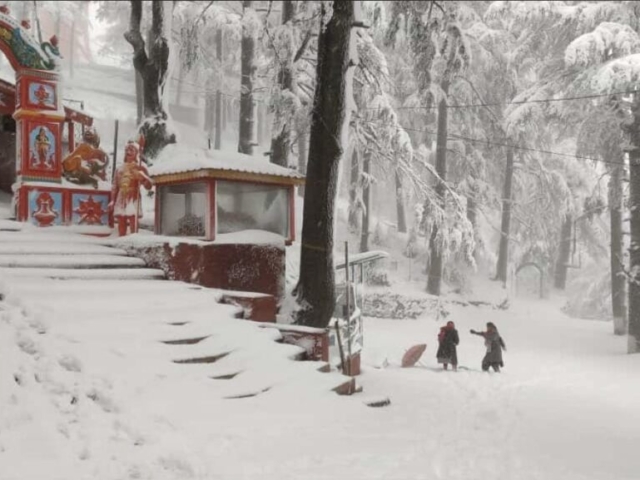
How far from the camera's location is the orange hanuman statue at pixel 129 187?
10433mm

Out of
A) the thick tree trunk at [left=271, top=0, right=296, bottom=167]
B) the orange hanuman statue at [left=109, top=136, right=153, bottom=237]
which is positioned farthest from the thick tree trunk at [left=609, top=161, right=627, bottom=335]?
the orange hanuman statue at [left=109, top=136, right=153, bottom=237]

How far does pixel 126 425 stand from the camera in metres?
5.35

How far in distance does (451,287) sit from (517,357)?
7.65 metres

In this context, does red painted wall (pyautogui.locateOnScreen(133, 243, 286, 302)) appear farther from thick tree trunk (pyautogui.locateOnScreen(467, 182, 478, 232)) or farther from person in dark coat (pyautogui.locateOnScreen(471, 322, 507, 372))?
thick tree trunk (pyautogui.locateOnScreen(467, 182, 478, 232))

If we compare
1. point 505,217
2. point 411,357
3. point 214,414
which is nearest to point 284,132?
point 411,357

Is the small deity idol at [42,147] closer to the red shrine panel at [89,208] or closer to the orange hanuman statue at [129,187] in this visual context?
the red shrine panel at [89,208]

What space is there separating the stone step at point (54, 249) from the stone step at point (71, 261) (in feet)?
0.57

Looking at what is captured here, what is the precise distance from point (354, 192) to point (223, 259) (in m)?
14.3

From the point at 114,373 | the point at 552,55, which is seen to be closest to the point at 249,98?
the point at 552,55

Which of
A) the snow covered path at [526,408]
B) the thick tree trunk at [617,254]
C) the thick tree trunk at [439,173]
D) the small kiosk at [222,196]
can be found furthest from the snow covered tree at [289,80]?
the thick tree trunk at [617,254]

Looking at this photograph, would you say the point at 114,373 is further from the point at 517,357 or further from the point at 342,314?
the point at 517,357

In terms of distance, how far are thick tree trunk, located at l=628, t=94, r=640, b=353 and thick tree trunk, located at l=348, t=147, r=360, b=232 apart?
28.2 ft

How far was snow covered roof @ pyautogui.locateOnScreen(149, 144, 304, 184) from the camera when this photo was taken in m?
9.57

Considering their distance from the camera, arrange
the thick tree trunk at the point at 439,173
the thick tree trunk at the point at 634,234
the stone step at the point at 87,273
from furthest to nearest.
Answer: the thick tree trunk at the point at 439,173 < the thick tree trunk at the point at 634,234 < the stone step at the point at 87,273
